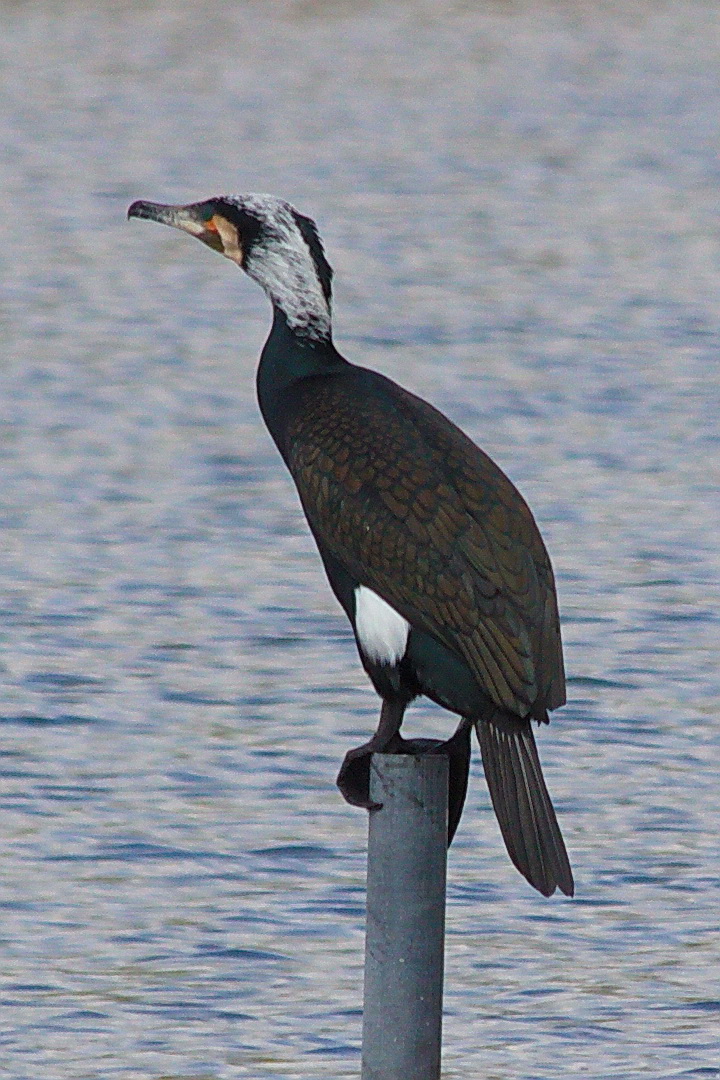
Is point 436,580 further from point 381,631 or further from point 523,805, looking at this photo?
point 523,805

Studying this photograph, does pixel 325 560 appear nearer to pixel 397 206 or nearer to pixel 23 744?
pixel 23 744

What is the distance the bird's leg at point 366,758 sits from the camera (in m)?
4.06

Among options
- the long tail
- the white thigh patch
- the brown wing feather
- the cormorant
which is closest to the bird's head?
the cormorant

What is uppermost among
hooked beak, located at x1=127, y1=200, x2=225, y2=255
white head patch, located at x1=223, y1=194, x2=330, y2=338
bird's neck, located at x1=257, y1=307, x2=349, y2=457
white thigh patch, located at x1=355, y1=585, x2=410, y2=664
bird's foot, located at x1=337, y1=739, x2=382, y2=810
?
hooked beak, located at x1=127, y1=200, x2=225, y2=255

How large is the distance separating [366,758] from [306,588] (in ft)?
12.7

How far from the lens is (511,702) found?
4020 millimetres

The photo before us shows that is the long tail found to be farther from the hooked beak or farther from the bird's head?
the hooked beak

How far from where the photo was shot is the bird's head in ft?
14.9

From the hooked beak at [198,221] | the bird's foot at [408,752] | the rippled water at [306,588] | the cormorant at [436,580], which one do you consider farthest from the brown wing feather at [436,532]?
the rippled water at [306,588]

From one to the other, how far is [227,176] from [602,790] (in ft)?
31.2

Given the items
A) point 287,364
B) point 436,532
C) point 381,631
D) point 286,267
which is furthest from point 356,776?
point 286,267

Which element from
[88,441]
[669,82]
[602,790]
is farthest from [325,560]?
[669,82]

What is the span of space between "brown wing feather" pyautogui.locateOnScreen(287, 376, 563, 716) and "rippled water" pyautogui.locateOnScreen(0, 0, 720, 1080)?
1.05 m

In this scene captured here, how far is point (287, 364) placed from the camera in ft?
14.9
